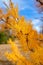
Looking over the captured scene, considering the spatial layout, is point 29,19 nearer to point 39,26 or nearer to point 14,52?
point 39,26

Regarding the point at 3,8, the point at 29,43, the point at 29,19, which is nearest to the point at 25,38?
the point at 29,43

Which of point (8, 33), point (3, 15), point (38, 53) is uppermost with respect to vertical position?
point (3, 15)

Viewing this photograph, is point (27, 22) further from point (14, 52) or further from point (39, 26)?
point (14, 52)

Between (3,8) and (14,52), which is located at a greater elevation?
(3,8)

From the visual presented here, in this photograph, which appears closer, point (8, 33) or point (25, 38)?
point (25, 38)

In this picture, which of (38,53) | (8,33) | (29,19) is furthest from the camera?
(8,33)

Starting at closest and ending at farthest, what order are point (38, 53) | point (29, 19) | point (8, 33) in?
point (38, 53) → point (29, 19) → point (8, 33)

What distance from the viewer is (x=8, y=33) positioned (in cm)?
140

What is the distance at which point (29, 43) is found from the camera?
3.91 ft

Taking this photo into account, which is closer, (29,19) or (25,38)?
(25,38)

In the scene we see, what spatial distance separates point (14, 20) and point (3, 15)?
0.33 ft

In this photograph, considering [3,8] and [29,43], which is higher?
[3,8]

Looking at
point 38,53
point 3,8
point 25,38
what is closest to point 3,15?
point 3,8

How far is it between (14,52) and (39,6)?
31 centimetres
